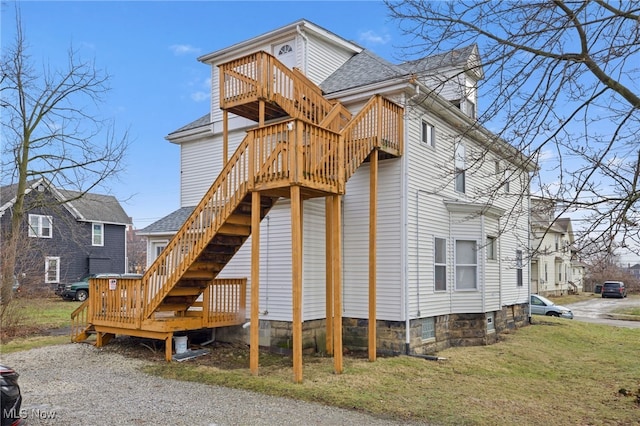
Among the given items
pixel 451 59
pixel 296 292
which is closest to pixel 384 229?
pixel 296 292

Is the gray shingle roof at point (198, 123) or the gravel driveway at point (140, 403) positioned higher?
the gray shingle roof at point (198, 123)

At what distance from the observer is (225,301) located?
11711 millimetres

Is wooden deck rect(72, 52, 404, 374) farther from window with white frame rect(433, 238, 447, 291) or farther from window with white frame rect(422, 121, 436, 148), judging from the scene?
window with white frame rect(433, 238, 447, 291)

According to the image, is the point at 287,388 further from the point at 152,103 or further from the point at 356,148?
the point at 152,103

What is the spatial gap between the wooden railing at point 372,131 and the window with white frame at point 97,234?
91.1 ft

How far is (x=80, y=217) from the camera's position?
3188cm

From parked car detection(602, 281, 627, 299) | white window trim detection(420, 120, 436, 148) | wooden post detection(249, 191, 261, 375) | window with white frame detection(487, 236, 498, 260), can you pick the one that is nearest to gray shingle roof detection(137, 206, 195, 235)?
wooden post detection(249, 191, 261, 375)

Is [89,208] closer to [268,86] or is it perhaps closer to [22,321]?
[22,321]

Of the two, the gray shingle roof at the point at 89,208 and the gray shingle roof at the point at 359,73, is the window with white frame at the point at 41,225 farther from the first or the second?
the gray shingle roof at the point at 359,73

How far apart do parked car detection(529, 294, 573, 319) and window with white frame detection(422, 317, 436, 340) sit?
1322 centimetres

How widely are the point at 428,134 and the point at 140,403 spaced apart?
29.9 ft

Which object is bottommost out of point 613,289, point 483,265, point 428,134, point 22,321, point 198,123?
point 613,289

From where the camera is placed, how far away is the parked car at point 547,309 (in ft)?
74.4

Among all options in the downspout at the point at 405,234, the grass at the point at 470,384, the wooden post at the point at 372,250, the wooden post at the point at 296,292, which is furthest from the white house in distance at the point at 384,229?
the wooden post at the point at 296,292
